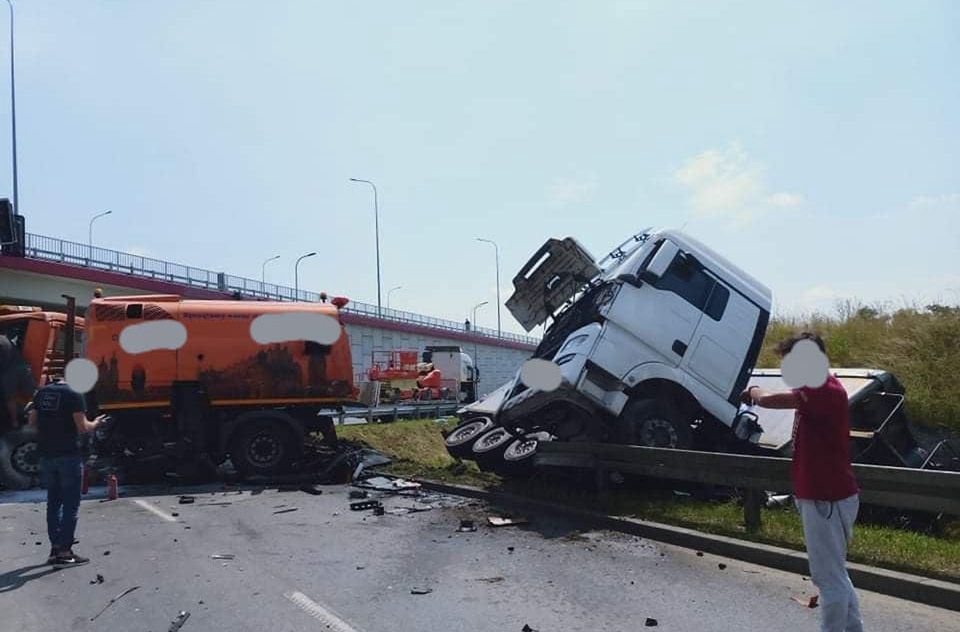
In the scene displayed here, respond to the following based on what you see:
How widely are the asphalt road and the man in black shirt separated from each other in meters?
0.33

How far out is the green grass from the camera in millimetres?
6414

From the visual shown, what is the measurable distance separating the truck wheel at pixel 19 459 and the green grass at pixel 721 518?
17.5ft

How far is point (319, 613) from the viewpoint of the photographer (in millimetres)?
5688

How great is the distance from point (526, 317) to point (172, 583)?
589 centimetres

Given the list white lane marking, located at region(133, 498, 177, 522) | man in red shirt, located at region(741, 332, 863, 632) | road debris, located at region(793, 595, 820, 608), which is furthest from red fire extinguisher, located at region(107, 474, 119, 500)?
man in red shirt, located at region(741, 332, 863, 632)

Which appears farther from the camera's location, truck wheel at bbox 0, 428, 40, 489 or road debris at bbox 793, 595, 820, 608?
truck wheel at bbox 0, 428, 40, 489

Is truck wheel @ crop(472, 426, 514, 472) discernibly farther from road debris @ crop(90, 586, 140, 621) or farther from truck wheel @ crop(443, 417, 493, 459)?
road debris @ crop(90, 586, 140, 621)

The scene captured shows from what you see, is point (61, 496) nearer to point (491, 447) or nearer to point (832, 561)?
point (491, 447)

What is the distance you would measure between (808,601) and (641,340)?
4.44 m

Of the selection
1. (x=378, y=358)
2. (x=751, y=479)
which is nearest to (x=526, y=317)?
(x=751, y=479)

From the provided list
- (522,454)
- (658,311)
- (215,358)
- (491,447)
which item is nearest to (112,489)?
(215,358)

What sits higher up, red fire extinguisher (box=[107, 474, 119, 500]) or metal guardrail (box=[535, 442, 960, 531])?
metal guardrail (box=[535, 442, 960, 531])

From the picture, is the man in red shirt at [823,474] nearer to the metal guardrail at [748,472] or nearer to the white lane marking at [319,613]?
the metal guardrail at [748,472]

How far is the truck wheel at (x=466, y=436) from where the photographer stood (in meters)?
11.9
